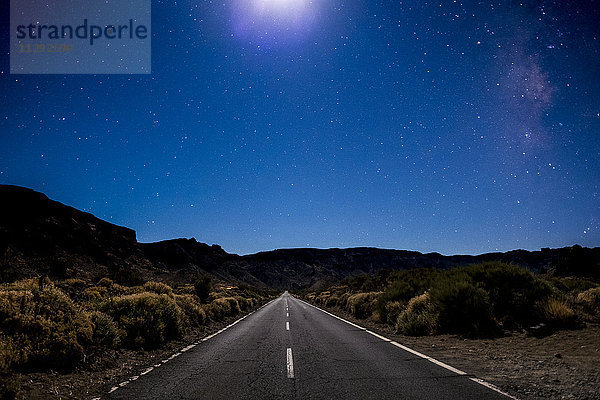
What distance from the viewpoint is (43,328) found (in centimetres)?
672

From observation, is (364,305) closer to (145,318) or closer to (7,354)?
(145,318)

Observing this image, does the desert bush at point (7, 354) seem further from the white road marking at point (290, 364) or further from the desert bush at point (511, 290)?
the desert bush at point (511, 290)

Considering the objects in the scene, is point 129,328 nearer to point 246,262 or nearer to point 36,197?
point 36,197

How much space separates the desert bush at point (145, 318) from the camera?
9.50 m

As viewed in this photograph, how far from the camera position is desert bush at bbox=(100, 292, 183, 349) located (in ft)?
31.2

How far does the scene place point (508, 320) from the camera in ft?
34.8

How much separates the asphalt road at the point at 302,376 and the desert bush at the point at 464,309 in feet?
10.3

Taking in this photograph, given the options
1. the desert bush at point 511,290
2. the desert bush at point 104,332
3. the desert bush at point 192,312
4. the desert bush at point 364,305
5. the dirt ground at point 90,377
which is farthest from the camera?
the desert bush at point 364,305

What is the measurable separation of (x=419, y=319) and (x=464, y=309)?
5.40 feet

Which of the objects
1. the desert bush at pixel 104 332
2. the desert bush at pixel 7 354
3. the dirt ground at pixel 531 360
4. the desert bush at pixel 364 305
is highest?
the desert bush at pixel 7 354


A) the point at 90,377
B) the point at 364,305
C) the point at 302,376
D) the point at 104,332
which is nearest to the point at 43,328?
the point at 90,377

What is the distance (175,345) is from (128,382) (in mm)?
4362

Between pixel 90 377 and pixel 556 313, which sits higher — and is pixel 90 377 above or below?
above

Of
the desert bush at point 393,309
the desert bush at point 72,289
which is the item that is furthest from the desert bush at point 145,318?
the desert bush at point 393,309
